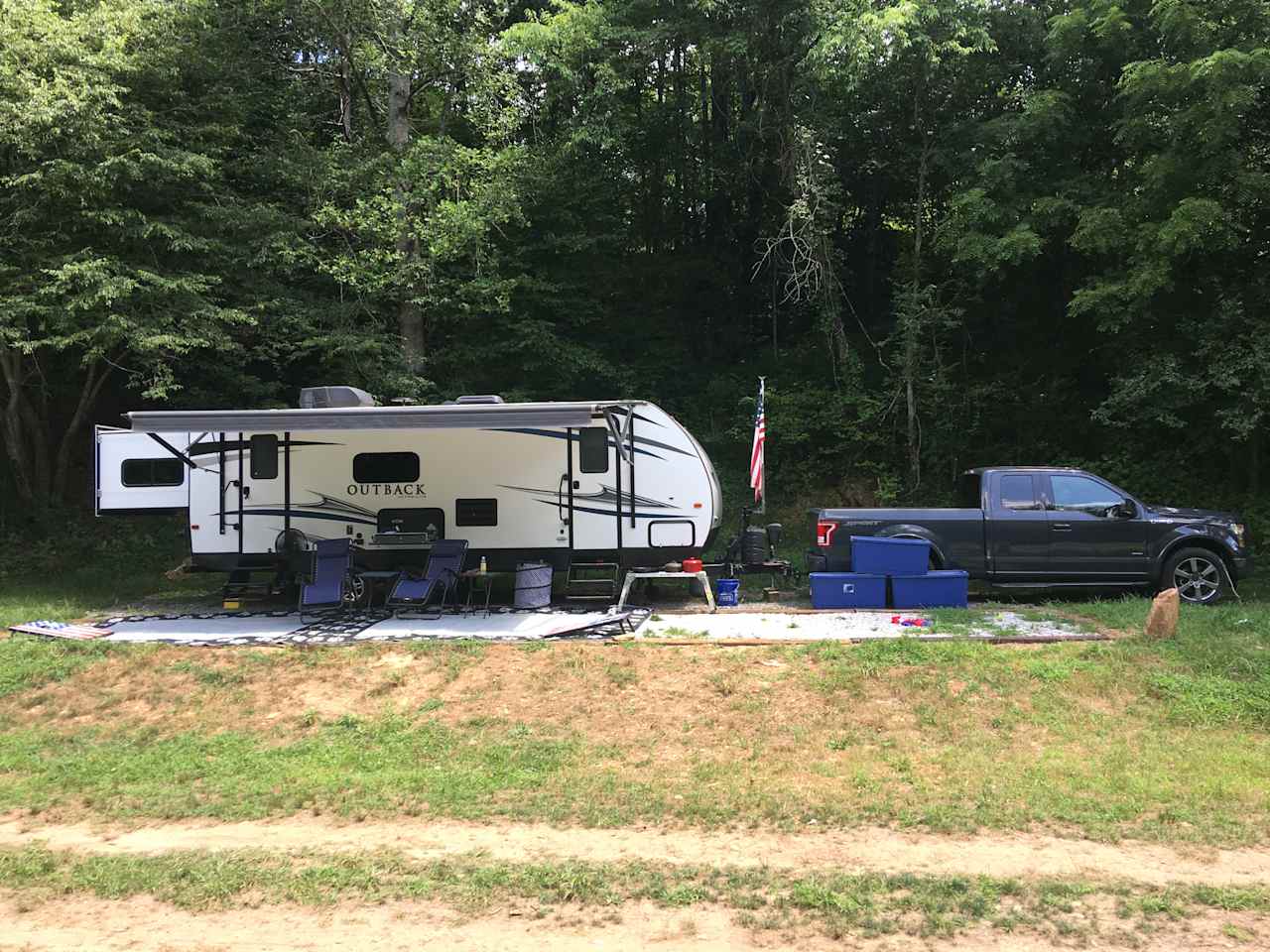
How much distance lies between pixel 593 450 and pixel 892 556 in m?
4.00

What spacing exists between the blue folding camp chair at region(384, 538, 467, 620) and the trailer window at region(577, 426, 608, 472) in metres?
1.88

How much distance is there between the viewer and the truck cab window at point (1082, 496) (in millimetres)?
10859

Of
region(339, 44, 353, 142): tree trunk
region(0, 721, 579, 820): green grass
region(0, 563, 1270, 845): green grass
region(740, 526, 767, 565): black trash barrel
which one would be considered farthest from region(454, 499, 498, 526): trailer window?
region(339, 44, 353, 142): tree trunk

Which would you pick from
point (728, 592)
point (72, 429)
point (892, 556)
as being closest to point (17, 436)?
point (72, 429)

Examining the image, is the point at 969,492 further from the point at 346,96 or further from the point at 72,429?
the point at 72,429

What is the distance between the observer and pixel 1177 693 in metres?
7.09

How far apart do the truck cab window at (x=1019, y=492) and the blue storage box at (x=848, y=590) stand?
1967 mm

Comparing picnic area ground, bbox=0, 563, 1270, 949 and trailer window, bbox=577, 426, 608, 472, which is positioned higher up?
trailer window, bbox=577, 426, 608, 472

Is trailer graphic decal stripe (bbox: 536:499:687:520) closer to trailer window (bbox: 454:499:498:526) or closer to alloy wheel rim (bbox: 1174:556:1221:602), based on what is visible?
trailer window (bbox: 454:499:498:526)

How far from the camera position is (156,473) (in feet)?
39.1

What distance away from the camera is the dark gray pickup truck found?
10.7 metres

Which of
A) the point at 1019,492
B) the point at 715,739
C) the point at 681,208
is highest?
the point at 681,208

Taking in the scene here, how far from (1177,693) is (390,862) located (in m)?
6.27

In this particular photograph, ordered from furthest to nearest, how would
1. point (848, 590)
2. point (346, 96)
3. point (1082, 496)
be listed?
point (346, 96)
point (1082, 496)
point (848, 590)
